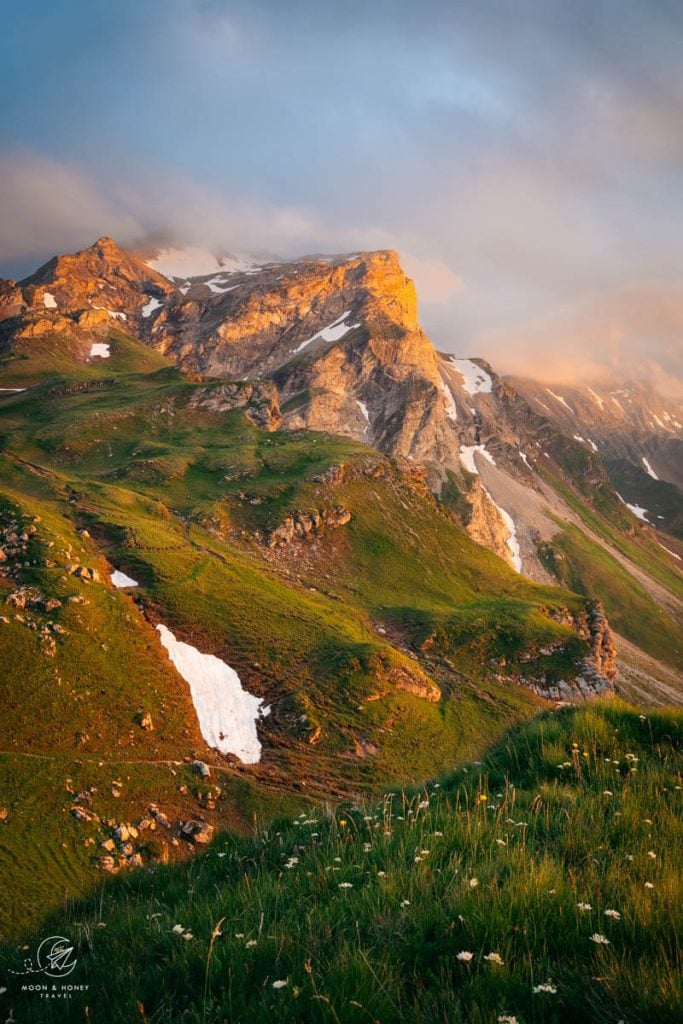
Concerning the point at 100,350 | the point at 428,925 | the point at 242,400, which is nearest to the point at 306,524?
the point at 242,400

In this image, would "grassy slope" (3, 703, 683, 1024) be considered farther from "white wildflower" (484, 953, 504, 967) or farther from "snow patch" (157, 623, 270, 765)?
"snow patch" (157, 623, 270, 765)

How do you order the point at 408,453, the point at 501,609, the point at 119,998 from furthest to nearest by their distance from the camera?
1. the point at 408,453
2. the point at 501,609
3. the point at 119,998

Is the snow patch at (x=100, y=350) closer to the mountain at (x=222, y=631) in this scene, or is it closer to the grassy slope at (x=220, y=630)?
the mountain at (x=222, y=631)

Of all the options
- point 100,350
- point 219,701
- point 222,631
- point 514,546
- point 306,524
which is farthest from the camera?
point 100,350

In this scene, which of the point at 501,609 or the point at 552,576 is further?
the point at 552,576

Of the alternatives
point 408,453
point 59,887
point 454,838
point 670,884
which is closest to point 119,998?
point 454,838

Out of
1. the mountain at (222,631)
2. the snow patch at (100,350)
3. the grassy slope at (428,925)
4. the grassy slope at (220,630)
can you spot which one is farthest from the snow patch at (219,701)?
the snow patch at (100,350)

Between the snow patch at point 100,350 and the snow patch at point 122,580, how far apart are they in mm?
160434

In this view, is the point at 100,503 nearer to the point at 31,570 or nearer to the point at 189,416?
the point at 31,570

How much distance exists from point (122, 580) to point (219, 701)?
15394 millimetres

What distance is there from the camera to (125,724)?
1223 inches

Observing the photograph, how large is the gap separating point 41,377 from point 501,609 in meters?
145

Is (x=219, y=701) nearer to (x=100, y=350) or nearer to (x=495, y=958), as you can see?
(x=495, y=958)

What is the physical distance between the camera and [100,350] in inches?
7456
